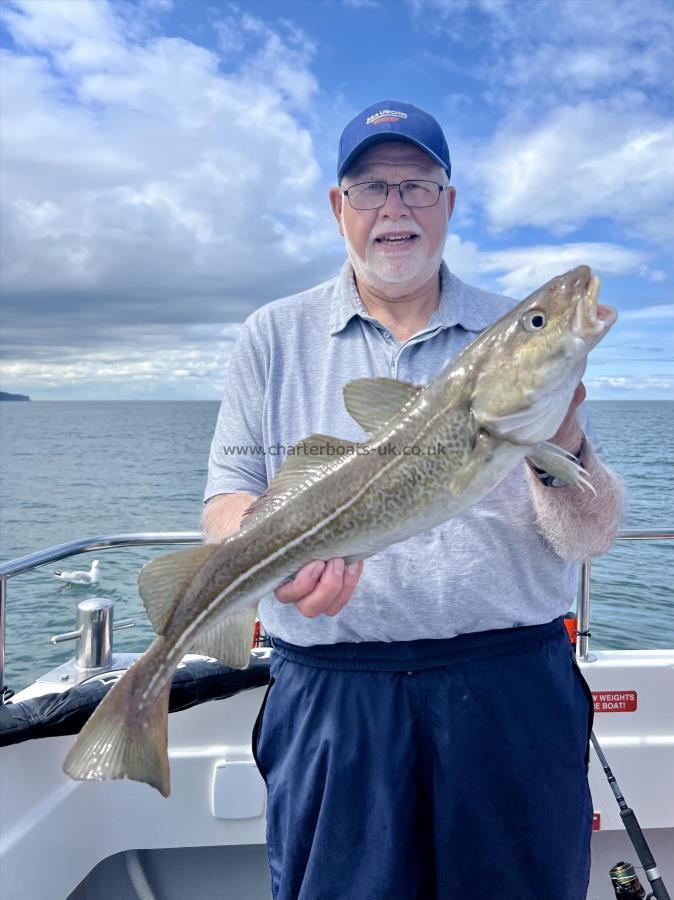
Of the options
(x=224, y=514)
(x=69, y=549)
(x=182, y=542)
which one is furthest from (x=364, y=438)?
(x=69, y=549)

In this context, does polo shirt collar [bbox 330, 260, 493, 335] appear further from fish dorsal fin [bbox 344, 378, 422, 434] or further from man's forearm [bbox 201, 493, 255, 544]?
man's forearm [bbox 201, 493, 255, 544]

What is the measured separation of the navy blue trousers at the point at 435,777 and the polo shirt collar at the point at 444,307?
4.40ft

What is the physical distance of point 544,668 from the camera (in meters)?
2.84

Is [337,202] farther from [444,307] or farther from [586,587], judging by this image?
[586,587]

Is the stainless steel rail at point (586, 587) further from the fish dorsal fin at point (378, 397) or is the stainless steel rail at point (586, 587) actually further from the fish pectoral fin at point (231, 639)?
the fish pectoral fin at point (231, 639)

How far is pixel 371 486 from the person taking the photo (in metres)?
2.35

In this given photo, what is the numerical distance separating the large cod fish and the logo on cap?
4.66 feet

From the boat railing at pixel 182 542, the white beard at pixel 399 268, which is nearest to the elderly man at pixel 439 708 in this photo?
the white beard at pixel 399 268

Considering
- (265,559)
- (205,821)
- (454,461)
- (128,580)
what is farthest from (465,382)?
(128,580)

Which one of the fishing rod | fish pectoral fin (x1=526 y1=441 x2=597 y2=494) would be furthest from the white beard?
the fishing rod

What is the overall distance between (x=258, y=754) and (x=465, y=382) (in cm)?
Answer: 186

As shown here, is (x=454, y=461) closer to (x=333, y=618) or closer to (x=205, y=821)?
(x=333, y=618)

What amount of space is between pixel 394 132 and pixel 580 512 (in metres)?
1.89

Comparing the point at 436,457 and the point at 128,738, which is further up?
the point at 436,457
